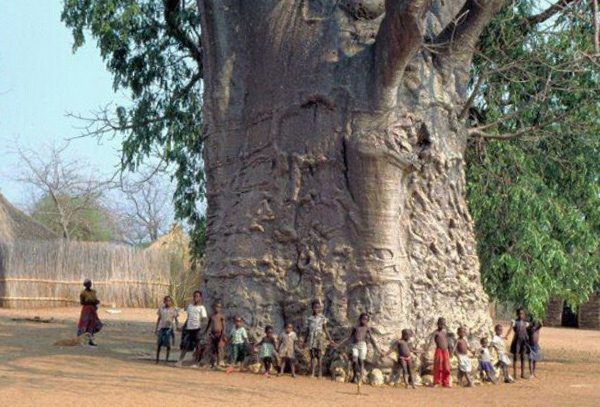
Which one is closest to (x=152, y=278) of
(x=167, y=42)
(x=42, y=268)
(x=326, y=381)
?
(x=42, y=268)

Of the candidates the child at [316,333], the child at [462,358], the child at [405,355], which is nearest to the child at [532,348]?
the child at [462,358]

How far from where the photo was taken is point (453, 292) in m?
12.0

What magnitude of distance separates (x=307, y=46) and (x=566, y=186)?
17.5 feet

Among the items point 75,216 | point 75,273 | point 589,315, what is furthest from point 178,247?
point 75,216

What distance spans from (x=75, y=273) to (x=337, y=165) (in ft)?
55.7

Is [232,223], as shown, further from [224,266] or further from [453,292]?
[453,292]

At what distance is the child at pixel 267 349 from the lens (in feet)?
36.9

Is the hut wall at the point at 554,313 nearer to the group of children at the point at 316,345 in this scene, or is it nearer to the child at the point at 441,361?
the group of children at the point at 316,345

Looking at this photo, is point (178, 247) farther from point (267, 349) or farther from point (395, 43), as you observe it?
point (395, 43)

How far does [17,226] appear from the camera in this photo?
3058 centimetres

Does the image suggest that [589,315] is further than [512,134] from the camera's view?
Yes

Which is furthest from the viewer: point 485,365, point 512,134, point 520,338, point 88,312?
point 88,312

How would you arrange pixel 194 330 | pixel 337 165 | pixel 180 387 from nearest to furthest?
pixel 180 387, pixel 337 165, pixel 194 330

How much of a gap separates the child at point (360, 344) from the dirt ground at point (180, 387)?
30 cm
